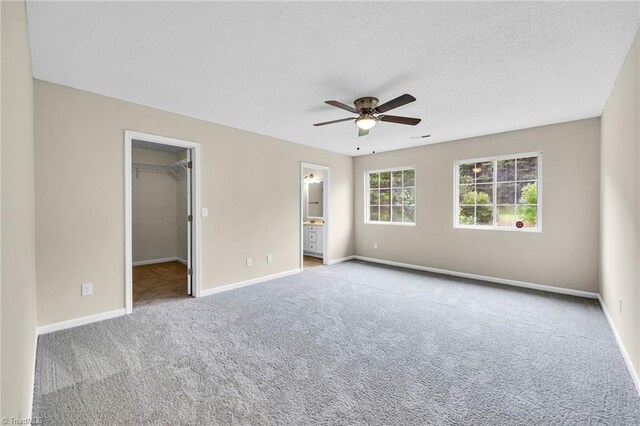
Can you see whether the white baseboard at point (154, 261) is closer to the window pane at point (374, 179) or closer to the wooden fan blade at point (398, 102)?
the window pane at point (374, 179)

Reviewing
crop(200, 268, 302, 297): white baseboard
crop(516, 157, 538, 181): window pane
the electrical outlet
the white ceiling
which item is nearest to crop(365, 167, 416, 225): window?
crop(516, 157, 538, 181): window pane

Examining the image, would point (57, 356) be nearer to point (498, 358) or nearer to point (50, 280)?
point (50, 280)

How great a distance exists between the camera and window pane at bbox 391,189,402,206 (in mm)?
6113

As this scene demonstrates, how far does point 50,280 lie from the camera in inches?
112

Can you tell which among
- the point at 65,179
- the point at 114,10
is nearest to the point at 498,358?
the point at 114,10

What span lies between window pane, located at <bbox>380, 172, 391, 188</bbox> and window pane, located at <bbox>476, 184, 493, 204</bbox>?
5.84ft

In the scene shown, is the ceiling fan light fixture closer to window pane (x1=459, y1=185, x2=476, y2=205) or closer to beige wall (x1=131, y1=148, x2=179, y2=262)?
window pane (x1=459, y1=185, x2=476, y2=205)

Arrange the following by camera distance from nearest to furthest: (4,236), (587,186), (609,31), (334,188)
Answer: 1. (4,236)
2. (609,31)
3. (587,186)
4. (334,188)

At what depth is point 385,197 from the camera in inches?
251

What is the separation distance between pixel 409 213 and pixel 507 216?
68.1 inches

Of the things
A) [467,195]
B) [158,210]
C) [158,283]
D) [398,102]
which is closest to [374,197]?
[467,195]

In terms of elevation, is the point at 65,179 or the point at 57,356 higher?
the point at 65,179

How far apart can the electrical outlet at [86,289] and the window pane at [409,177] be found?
17.3 feet

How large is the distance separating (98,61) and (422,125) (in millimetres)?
3774
